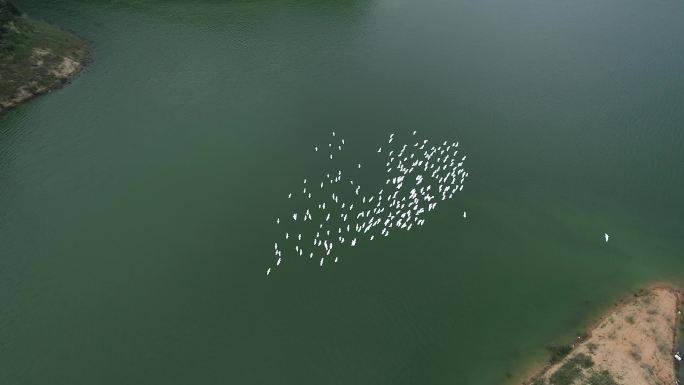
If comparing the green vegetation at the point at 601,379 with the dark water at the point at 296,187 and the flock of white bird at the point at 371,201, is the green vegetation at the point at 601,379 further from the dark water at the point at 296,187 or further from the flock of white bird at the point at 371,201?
the flock of white bird at the point at 371,201

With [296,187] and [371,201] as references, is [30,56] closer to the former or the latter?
[296,187]

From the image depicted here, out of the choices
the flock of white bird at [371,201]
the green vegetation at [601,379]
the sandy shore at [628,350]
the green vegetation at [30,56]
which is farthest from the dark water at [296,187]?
the green vegetation at [601,379]

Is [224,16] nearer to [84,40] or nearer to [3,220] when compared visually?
[84,40]

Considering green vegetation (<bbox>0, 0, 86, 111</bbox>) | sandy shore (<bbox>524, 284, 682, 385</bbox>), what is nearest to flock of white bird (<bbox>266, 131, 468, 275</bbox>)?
sandy shore (<bbox>524, 284, 682, 385</bbox>)

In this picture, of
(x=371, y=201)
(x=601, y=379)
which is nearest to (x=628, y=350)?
(x=601, y=379)

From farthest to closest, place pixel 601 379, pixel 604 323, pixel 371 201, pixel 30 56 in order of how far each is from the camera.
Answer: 1. pixel 30 56
2. pixel 371 201
3. pixel 604 323
4. pixel 601 379

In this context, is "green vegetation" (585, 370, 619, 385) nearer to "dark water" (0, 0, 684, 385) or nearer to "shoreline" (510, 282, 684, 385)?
"shoreline" (510, 282, 684, 385)
